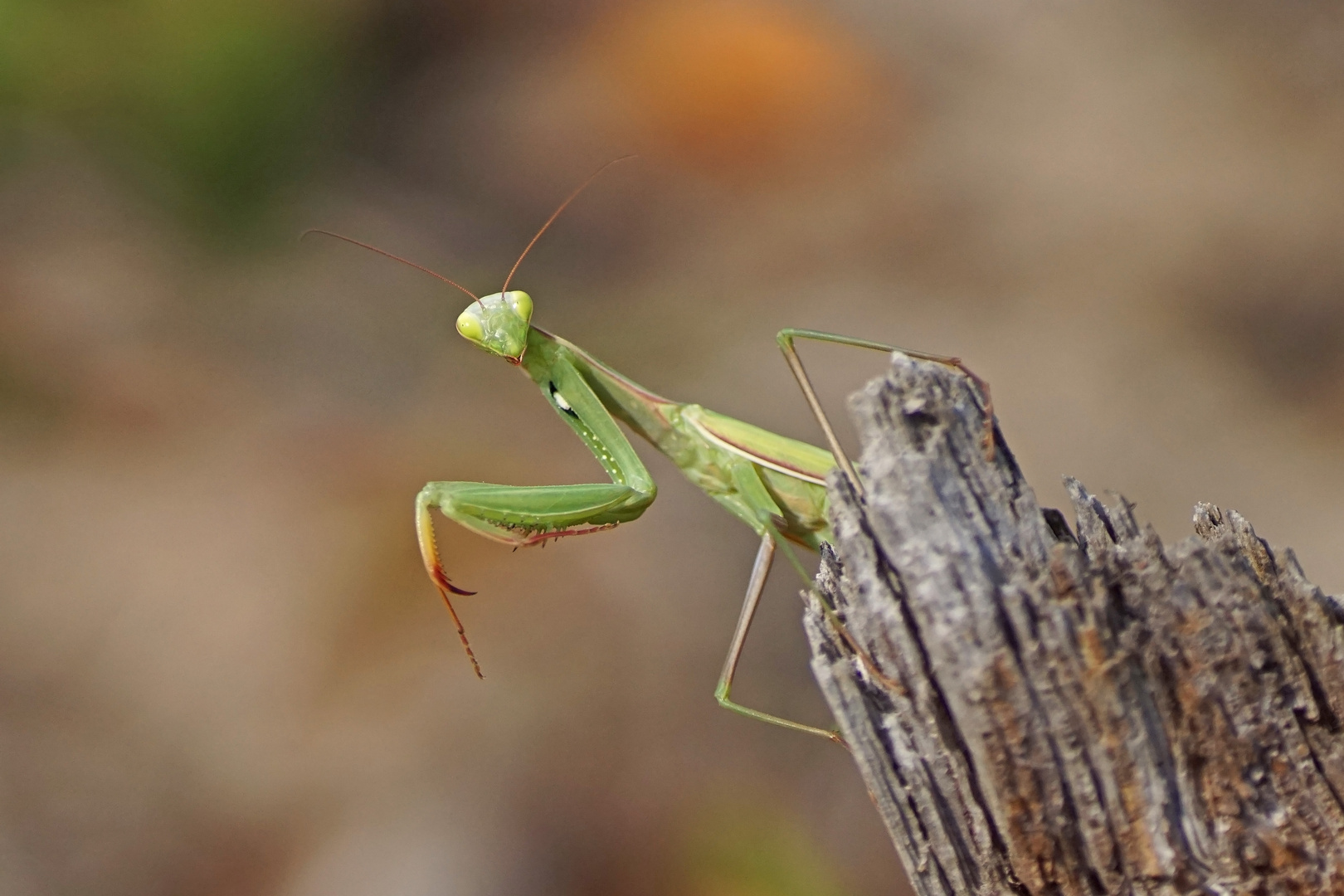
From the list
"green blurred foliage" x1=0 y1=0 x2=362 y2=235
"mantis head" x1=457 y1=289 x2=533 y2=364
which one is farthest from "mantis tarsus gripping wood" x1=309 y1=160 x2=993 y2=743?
"green blurred foliage" x1=0 y1=0 x2=362 y2=235

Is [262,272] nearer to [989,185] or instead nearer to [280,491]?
[280,491]

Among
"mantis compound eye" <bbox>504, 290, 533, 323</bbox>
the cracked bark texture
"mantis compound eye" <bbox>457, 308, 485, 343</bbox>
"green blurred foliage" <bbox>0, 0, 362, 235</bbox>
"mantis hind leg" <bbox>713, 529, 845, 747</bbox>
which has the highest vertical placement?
"green blurred foliage" <bbox>0, 0, 362, 235</bbox>

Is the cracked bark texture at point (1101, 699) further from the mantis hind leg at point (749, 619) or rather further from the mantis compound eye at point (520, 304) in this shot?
the mantis compound eye at point (520, 304)

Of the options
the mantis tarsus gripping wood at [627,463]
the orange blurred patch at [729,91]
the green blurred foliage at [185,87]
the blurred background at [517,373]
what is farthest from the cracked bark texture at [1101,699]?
the green blurred foliage at [185,87]

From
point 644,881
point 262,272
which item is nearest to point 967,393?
point 644,881

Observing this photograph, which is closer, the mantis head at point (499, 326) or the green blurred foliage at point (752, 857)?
the mantis head at point (499, 326)

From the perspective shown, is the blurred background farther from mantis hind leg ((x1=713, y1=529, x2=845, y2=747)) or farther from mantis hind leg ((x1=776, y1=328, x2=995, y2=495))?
mantis hind leg ((x1=776, y1=328, x2=995, y2=495))

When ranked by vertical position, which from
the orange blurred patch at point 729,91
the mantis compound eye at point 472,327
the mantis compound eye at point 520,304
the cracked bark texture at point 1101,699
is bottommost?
the cracked bark texture at point 1101,699
